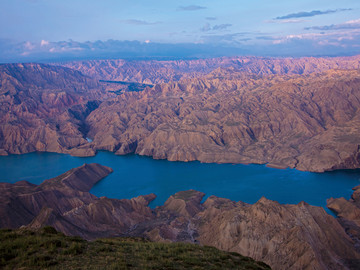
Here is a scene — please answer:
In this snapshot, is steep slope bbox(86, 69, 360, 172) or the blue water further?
steep slope bbox(86, 69, 360, 172)

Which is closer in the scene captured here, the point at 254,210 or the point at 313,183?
the point at 254,210

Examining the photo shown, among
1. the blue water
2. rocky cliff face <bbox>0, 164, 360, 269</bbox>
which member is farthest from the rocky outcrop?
the blue water

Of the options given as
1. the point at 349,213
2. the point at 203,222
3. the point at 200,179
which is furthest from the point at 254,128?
the point at 203,222

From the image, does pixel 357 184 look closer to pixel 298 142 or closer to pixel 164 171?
pixel 298 142

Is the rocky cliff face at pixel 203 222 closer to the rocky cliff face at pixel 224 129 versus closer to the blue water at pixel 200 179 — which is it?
the blue water at pixel 200 179

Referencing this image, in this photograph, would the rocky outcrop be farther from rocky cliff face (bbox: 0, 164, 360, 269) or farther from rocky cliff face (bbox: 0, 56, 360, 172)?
rocky cliff face (bbox: 0, 56, 360, 172)

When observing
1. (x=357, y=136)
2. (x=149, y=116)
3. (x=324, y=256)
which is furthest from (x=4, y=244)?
(x=149, y=116)

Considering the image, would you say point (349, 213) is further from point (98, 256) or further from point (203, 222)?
point (98, 256)
